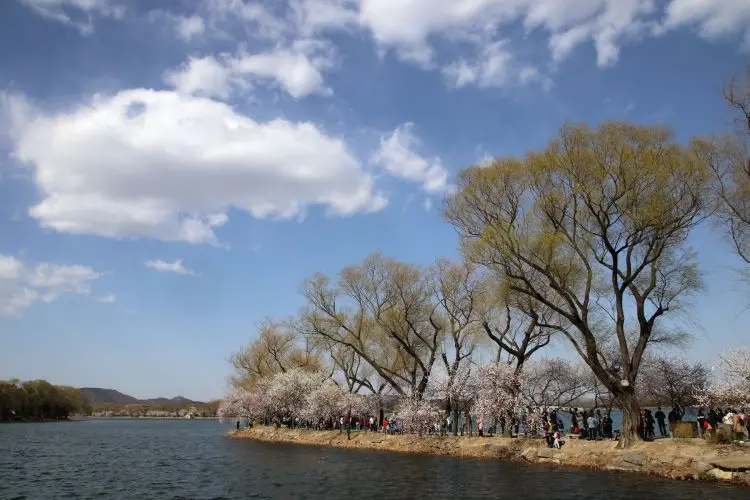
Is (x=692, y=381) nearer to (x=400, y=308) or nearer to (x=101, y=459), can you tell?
(x=400, y=308)

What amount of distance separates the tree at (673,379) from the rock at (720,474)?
1730cm

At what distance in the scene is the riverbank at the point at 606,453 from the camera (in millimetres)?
24969

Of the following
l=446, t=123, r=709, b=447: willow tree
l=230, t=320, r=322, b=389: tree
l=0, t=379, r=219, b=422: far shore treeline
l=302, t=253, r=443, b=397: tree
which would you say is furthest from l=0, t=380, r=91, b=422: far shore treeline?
l=446, t=123, r=709, b=447: willow tree

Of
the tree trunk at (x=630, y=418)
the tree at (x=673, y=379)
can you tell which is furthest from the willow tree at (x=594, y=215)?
the tree at (x=673, y=379)

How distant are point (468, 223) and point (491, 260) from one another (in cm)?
299

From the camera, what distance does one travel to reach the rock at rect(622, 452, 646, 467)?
92.4 feet

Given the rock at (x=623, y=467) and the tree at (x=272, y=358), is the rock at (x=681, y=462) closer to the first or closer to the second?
the rock at (x=623, y=467)

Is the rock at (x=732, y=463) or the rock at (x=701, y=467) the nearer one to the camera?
the rock at (x=732, y=463)

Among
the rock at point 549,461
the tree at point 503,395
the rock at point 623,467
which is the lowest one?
the rock at point 549,461

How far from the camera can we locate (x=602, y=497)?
2152cm

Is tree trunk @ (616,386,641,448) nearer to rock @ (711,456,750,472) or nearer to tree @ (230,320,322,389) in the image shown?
rock @ (711,456,750,472)

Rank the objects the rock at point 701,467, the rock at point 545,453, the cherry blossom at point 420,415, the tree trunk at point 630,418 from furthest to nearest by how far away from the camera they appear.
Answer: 1. the cherry blossom at point 420,415
2. the rock at point 545,453
3. the tree trunk at point 630,418
4. the rock at point 701,467

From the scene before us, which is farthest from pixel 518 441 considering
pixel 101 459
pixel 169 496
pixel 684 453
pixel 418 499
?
pixel 101 459

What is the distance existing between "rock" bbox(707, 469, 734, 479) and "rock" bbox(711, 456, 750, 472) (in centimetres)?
17
